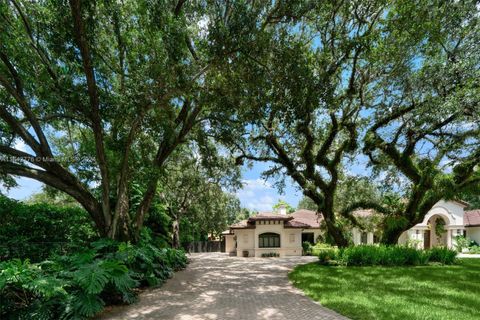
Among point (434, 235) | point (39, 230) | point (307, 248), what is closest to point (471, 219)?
point (434, 235)

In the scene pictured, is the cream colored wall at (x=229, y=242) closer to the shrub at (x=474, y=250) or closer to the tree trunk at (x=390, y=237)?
the tree trunk at (x=390, y=237)

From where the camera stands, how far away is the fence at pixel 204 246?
33.7 meters

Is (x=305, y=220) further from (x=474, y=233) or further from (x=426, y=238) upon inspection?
(x=474, y=233)

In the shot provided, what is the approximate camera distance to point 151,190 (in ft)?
38.8

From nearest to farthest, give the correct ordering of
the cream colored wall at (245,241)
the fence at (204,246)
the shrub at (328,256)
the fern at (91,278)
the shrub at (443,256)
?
the fern at (91,278) → the shrub at (443,256) → the shrub at (328,256) → the cream colored wall at (245,241) → the fence at (204,246)

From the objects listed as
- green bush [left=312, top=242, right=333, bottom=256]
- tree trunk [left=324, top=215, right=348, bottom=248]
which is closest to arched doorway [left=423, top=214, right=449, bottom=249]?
green bush [left=312, top=242, right=333, bottom=256]

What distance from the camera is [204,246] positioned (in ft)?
115

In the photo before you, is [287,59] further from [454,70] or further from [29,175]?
[29,175]

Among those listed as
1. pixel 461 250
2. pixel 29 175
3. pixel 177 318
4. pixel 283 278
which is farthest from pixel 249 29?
pixel 461 250

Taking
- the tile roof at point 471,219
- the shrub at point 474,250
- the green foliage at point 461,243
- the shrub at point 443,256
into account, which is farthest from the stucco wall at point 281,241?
the tile roof at point 471,219

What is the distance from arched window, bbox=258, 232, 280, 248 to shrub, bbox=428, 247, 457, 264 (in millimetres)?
12141

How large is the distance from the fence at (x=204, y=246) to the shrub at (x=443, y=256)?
76.6 feet

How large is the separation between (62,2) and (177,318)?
24.7 feet

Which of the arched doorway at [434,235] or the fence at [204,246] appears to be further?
the fence at [204,246]
